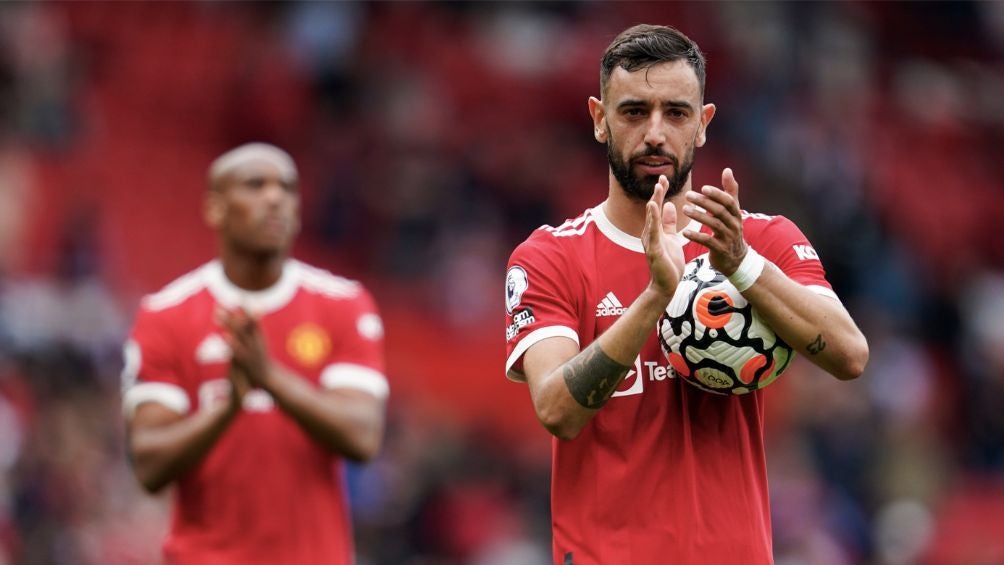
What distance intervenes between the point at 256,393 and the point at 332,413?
0.41 m

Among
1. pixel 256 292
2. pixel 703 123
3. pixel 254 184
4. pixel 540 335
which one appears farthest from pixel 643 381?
pixel 254 184

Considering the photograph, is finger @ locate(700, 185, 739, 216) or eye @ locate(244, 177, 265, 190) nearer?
finger @ locate(700, 185, 739, 216)

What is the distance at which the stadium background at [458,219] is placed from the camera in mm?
12891

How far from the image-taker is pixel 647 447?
489cm

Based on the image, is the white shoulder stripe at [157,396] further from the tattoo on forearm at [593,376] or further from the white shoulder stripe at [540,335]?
the tattoo on forearm at [593,376]

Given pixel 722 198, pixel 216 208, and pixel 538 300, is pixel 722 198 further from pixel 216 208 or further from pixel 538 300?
pixel 216 208

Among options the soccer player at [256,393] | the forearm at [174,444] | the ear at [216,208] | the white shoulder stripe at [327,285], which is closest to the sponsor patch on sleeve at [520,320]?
the soccer player at [256,393]

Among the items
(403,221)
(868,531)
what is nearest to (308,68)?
(403,221)

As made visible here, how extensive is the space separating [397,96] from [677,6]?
4276 millimetres

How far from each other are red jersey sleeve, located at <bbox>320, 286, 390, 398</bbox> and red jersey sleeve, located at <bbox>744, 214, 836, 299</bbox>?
8.34ft

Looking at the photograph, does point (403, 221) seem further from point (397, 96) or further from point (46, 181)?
point (46, 181)

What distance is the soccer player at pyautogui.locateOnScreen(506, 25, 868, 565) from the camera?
15.9ft

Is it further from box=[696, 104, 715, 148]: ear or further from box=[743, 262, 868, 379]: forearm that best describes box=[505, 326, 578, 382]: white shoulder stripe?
box=[696, 104, 715, 148]: ear

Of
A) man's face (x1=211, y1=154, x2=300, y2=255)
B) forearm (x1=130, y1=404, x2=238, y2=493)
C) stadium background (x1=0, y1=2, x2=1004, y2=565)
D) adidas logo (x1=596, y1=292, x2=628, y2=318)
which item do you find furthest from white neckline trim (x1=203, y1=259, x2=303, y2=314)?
stadium background (x1=0, y1=2, x2=1004, y2=565)
